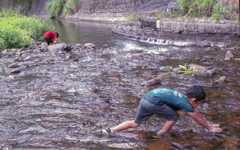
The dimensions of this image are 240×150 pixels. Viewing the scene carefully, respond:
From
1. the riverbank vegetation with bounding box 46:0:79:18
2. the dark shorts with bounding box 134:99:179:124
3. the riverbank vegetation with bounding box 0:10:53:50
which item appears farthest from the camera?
the riverbank vegetation with bounding box 46:0:79:18

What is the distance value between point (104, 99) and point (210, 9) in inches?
417

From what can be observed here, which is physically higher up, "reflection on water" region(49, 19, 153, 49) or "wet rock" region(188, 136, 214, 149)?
"reflection on water" region(49, 19, 153, 49)

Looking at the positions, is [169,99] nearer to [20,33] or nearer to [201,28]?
[201,28]

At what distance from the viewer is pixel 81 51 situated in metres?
9.26

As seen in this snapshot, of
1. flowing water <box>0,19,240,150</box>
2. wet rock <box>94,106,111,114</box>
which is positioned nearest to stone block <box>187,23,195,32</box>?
flowing water <box>0,19,240,150</box>

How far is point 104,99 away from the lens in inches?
160

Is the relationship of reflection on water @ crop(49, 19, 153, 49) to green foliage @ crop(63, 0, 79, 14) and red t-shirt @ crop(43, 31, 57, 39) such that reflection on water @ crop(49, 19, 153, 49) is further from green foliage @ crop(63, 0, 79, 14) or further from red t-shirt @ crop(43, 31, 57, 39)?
green foliage @ crop(63, 0, 79, 14)

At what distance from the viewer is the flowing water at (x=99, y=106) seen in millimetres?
2744

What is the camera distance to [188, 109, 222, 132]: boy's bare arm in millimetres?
2630

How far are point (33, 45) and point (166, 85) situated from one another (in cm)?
816

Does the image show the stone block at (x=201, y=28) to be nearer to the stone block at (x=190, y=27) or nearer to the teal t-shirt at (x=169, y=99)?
the stone block at (x=190, y=27)

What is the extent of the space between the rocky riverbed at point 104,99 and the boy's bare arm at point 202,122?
0.08 m

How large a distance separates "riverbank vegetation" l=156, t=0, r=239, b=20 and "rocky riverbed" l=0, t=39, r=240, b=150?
12.4 ft

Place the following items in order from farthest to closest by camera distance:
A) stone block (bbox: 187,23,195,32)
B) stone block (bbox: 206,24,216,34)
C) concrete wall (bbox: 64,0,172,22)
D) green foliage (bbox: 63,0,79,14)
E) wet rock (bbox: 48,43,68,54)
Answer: green foliage (bbox: 63,0,79,14) → concrete wall (bbox: 64,0,172,22) → stone block (bbox: 187,23,195,32) → stone block (bbox: 206,24,216,34) → wet rock (bbox: 48,43,68,54)
